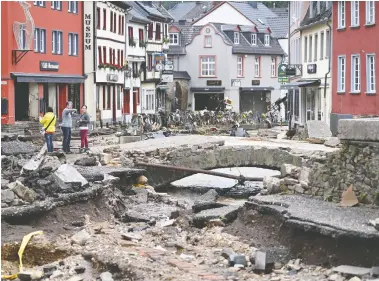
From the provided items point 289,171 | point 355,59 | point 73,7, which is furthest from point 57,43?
point 289,171

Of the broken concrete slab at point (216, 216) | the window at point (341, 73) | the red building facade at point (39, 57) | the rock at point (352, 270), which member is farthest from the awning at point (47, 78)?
the rock at point (352, 270)

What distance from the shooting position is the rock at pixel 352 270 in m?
13.6

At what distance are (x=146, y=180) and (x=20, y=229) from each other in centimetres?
978

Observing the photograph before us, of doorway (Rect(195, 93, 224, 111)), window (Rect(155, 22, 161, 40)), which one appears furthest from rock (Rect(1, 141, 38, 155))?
doorway (Rect(195, 93, 224, 111))

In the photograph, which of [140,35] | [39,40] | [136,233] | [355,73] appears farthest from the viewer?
[140,35]

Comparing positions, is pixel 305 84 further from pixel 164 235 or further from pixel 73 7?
pixel 164 235

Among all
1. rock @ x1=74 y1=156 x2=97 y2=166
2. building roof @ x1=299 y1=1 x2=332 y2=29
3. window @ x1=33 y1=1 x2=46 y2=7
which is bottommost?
rock @ x1=74 y1=156 x2=97 y2=166

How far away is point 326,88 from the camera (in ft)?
156

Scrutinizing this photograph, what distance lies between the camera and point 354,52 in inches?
1613

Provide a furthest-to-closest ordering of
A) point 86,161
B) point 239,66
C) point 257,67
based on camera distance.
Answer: point 257,67 < point 239,66 < point 86,161

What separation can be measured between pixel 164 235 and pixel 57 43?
34.8m

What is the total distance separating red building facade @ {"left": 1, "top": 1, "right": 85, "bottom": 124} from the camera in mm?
44875

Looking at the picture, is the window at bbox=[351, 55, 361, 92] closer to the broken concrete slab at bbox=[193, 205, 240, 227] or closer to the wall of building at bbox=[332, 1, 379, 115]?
the wall of building at bbox=[332, 1, 379, 115]

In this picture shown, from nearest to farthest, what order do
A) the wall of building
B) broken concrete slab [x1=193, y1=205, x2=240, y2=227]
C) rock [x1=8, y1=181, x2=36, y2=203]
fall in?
1. rock [x1=8, y1=181, x2=36, y2=203]
2. broken concrete slab [x1=193, y1=205, x2=240, y2=227]
3. the wall of building
